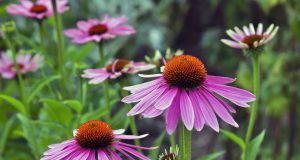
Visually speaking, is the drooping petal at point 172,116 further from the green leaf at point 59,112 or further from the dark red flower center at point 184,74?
the green leaf at point 59,112

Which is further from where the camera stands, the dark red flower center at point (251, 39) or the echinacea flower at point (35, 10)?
the echinacea flower at point (35, 10)

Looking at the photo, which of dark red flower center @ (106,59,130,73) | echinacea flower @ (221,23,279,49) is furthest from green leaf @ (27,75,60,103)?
echinacea flower @ (221,23,279,49)

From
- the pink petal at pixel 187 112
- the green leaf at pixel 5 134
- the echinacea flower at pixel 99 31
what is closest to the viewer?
the pink petal at pixel 187 112

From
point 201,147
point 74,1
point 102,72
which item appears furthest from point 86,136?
point 201,147

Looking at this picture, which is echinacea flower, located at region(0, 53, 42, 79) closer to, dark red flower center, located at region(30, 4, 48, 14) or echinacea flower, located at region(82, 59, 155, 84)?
dark red flower center, located at region(30, 4, 48, 14)

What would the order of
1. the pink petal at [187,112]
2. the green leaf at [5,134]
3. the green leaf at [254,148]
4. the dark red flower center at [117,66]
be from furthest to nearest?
the green leaf at [5,134] → the dark red flower center at [117,66] → the green leaf at [254,148] → the pink petal at [187,112]

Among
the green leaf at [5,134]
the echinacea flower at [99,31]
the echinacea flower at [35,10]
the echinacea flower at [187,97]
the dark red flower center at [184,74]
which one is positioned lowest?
the green leaf at [5,134]

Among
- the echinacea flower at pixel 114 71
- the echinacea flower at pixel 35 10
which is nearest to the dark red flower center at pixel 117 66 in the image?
the echinacea flower at pixel 114 71
